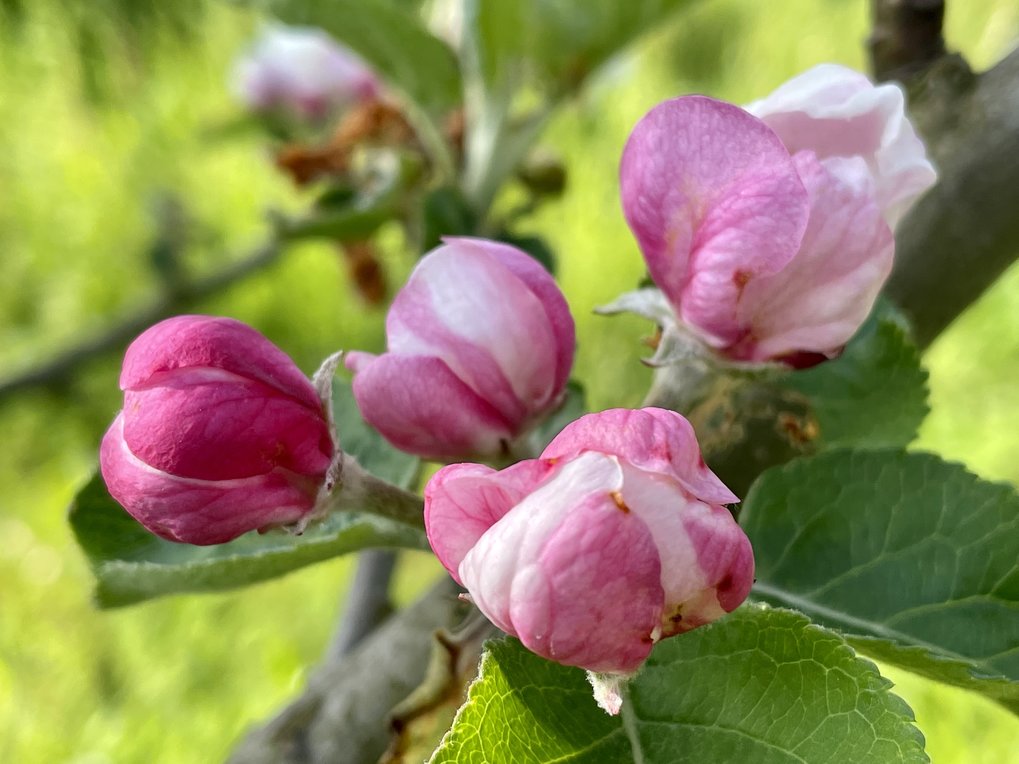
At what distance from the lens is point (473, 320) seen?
0.28 metres

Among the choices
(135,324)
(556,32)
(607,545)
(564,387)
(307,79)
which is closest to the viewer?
(607,545)

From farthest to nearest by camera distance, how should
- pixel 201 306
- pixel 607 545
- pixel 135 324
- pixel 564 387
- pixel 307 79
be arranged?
1. pixel 201 306
2. pixel 135 324
3. pixel 307 79
4. pixel 564 387
5. pixel 607 545

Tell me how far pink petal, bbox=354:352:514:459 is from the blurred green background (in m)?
0.70

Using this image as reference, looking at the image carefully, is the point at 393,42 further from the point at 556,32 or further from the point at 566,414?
the point at 566,414

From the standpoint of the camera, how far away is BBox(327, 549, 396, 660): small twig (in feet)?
2.06

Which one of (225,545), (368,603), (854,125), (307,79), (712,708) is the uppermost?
(854,125)

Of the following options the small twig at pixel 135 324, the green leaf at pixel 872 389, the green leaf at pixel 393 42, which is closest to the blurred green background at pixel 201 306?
the small twig at pixel 135 324

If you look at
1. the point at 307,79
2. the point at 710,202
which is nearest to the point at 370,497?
the point at 710,202

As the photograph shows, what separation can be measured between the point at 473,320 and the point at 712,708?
0.42ft

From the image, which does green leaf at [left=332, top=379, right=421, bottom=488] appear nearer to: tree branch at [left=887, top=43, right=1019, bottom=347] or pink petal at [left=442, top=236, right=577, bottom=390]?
pink petal at [left=442, top=236, right=577, bottom=390]

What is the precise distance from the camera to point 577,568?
0.20 m

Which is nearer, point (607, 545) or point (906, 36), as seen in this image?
point (607, 545)

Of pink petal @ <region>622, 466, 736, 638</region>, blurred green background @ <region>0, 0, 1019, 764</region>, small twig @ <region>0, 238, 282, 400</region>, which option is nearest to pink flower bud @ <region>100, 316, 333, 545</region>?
pink petal @ <region>622, 466, 736, 638</region>

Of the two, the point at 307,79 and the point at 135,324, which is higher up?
the point at 307,79
